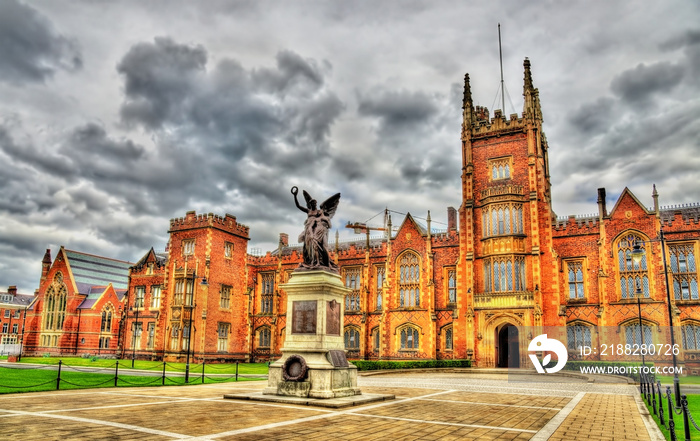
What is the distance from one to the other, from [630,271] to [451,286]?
14369 mm

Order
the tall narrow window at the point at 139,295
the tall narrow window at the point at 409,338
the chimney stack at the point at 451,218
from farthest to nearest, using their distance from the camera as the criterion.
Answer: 1. the tall narrow window at the point at 139,295
2. the chimney stack at the point at 451,218
3. the tall narrow window at the point at 409,338

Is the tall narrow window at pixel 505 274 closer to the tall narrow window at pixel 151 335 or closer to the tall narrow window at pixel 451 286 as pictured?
the tall narrow window at pixel 451 286

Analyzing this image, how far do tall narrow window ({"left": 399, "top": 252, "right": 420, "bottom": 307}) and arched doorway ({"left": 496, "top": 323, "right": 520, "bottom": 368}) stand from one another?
8114mm

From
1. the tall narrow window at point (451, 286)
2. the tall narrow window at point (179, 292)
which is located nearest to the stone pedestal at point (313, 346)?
the tall narrow window at point (451, 286)

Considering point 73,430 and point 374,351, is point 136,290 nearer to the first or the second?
point 374,351

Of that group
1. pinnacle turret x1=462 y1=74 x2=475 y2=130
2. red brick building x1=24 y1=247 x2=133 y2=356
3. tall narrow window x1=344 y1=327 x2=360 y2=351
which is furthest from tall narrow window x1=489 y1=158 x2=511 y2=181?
red brick building x1=24 y1=247 x2=133 y2=356

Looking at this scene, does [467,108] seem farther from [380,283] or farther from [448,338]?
[448,338]

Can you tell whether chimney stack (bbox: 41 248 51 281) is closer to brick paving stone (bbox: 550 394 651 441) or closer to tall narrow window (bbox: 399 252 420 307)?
tall narrow window (bbox: 399 252 420 307)

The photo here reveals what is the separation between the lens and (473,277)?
136 ft

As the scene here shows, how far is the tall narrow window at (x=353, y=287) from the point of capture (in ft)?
164

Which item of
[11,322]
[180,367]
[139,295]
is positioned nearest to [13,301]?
[11,322]

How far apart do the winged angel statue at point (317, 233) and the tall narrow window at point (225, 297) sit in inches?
1338

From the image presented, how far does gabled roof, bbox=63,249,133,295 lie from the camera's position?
6338cm

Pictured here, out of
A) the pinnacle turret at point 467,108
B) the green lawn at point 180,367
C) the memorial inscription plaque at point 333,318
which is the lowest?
the green lawn at point 180,367
